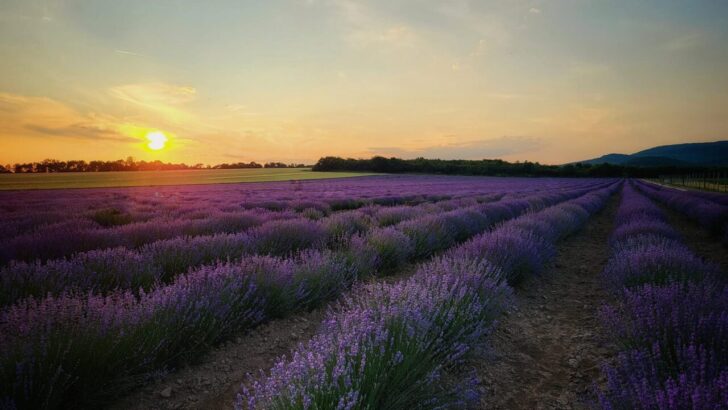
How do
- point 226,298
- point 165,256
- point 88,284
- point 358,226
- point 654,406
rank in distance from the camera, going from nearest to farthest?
point 654,406, point 226,298, point 88,284, point 165,256, point 358,226

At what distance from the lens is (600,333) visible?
2977mm

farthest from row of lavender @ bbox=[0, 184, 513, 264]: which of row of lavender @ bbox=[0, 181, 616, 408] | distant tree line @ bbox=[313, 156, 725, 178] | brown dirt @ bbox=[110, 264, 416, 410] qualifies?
distant tree line @ bbox=[313, 156, 725, 178]

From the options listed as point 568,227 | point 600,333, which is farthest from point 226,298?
point 568,227

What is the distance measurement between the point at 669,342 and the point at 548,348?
89 cm

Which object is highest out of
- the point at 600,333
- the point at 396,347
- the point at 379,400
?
the point at 396,347

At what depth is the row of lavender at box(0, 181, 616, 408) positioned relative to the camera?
1646 millimetres

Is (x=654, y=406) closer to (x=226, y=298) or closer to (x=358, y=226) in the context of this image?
(x=226, y=298)

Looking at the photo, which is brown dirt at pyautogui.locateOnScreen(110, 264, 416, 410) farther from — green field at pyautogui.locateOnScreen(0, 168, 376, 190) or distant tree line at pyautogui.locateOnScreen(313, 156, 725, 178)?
distant tree line at pyautogui.locateOnScreen(313, 156, 725, 178)

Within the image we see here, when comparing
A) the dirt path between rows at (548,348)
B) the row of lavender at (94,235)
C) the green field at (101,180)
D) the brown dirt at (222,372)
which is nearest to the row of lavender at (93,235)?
the row of lavender at (94,235)

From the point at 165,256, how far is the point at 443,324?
3.16 meters

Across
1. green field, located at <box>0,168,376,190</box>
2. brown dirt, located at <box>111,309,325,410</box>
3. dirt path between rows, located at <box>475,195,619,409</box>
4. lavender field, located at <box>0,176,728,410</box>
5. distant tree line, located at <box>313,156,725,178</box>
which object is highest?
distant tree line, located at <box>313,156,725,178</box>

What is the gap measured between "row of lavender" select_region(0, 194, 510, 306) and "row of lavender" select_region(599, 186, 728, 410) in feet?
9.56

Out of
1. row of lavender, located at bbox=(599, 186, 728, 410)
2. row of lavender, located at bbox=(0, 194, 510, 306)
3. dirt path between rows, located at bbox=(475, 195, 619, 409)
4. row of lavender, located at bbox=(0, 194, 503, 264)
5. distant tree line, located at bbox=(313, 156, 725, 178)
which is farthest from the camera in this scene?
distant tree line, located at bbox=(313, 156, 725, 178)

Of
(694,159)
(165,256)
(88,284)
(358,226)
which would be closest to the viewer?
(88,284)
